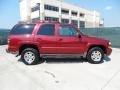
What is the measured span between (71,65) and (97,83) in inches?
98.1

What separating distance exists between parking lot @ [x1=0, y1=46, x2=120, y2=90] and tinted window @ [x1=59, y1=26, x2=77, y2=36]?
1.40 m

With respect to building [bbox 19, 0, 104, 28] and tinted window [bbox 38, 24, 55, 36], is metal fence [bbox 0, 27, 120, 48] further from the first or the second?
building [bbox 19, 0, 104, 28]

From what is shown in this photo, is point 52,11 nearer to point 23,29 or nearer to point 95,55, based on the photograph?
point 23,29

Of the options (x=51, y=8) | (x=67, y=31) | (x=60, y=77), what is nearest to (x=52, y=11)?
(x=51, y=8)

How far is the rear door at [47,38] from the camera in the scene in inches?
315

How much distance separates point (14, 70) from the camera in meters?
7.29

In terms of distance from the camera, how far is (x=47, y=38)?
26.3ft

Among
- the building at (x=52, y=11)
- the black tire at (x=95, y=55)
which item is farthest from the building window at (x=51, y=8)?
the black tire at (x=95, y=55)

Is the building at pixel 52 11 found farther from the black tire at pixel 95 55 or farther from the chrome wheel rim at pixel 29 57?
the black tire at pixel 95 55

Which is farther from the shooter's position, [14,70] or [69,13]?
[69,13]

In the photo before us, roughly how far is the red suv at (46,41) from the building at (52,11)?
40.4 meters

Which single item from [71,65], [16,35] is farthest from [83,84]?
[16,35]

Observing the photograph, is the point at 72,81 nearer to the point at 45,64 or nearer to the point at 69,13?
the point at 45,64

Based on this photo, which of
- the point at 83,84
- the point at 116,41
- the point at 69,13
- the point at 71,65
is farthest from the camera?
the point at 69,13
